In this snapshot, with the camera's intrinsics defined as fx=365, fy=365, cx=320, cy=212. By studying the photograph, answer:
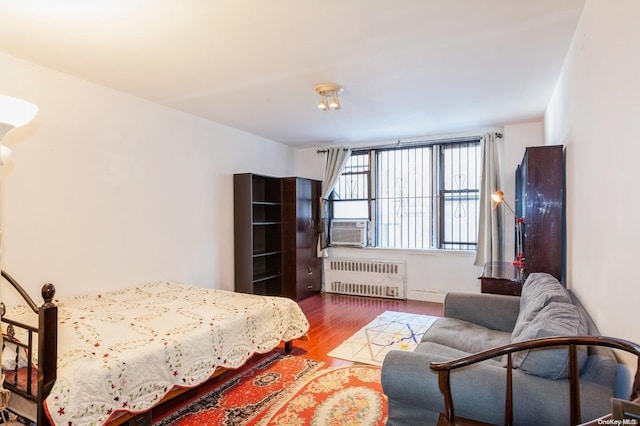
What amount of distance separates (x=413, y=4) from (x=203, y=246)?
11.3 feet

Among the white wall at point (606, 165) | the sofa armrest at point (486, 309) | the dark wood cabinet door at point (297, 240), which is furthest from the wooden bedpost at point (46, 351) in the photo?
the dark wood cabinet door at point (297, 240)

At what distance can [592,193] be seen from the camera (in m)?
1.94

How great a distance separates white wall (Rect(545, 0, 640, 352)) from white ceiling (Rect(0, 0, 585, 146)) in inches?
17.4

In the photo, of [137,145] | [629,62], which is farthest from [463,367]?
[137,145]

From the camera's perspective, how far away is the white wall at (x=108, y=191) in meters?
2.81

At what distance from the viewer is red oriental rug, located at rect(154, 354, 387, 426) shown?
2.26m

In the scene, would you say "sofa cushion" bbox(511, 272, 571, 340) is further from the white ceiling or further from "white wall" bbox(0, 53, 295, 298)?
"white wall" bbox(0, 53, 295, 298)

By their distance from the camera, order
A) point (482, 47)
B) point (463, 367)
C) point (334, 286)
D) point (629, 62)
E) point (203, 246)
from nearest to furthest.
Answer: point (629, 62)
point (463, 367)
point (482, 47)
point (203, 246)
point (334, 286)

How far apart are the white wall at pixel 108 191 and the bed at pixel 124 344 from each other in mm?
366

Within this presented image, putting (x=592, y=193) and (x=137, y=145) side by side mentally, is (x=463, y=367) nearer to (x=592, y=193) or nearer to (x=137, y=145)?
(x=592, y=193)

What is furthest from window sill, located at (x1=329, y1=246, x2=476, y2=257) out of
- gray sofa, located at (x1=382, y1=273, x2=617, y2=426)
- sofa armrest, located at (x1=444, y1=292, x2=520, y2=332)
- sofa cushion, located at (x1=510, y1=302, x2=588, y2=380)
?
sofa cushion, located at (x1=510, y1=302, x2=588, y2=380)

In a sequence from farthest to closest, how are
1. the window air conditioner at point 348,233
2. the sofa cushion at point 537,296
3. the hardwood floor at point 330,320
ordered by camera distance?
the window air conditioner at point 348,233 < the hardwood floor at point 330,320 < the sofa cushion at point 537,296

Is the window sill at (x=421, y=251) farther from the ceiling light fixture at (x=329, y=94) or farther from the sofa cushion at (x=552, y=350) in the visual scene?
the sofa cushion at (x=552, y=350)

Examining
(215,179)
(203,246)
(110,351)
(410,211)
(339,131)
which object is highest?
(339,131)
